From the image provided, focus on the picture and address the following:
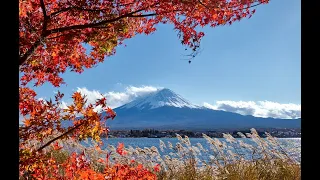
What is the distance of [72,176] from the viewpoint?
2.79m

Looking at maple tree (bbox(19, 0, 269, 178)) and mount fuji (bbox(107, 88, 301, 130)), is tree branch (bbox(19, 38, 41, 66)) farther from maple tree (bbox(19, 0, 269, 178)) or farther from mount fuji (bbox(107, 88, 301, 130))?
mount fuji (bbox(107, 88, 301, 130))

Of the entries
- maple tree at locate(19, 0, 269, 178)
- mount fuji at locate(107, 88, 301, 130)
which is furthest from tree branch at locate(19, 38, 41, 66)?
mount fuji at locate(107, 88, 301, 130)

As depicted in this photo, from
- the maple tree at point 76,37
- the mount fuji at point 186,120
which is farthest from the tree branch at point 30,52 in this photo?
the mount fuji at point 186,120

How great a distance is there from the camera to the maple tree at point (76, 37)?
2.51m

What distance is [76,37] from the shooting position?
9.31ft

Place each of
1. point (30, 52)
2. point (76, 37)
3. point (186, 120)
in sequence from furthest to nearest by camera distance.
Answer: point (186, 120), point (76, 37), point (30, 52)

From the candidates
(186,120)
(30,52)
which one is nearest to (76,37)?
(30,52)

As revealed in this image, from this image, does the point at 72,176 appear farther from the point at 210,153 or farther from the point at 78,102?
the point at 210,153

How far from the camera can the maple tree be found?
251cm

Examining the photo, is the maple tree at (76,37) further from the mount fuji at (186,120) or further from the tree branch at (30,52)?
the mount fuji at (186,120)

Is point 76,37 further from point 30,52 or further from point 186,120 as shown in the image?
point 186,120
